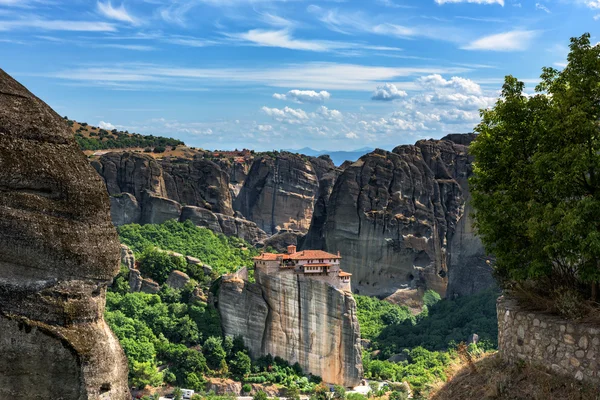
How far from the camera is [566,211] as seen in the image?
30.6 ft

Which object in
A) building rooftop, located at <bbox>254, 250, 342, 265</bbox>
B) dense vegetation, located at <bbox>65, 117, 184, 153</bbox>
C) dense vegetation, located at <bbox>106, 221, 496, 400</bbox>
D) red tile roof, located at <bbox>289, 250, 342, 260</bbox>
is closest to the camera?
dense vegetation, located at <bbox>106, 221, 496, 400</bbox>

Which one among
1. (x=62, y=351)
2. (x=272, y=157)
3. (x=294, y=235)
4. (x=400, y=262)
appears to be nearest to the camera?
(x=62, y=351)

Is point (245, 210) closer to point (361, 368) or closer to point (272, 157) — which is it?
point (272, 157)

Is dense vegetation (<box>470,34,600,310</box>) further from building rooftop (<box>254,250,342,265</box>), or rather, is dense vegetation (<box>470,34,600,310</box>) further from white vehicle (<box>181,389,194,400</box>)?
building rooftop (<box>254,250,342,265</box>)

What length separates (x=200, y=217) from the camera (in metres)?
79.8

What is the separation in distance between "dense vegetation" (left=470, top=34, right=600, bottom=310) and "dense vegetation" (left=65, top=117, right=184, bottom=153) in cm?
9862

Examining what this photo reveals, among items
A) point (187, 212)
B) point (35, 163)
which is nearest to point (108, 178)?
point (187, 212)

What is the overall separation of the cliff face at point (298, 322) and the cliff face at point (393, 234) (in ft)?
91.3

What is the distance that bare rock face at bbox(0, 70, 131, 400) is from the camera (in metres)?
8.72

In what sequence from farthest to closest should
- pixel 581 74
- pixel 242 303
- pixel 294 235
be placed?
pixel 294 235, pixel 242 303, pixel 581 74

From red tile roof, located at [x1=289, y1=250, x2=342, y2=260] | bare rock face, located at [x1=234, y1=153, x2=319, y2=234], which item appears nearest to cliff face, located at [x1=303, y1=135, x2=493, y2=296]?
red tile roof, located at [x1=289, y1=250, x2=342, y2=260]

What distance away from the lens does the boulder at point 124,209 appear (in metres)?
76.4

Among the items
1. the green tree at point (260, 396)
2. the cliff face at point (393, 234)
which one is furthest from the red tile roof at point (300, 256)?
the cliff face at point (393, 234)

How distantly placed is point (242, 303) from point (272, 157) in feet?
212
